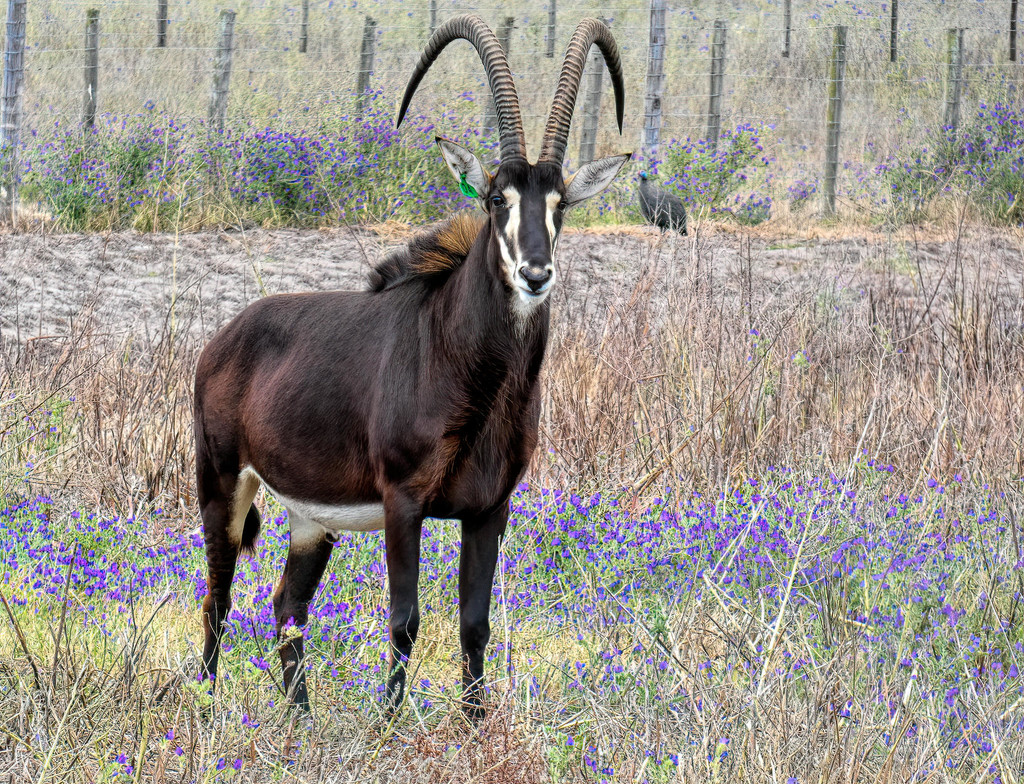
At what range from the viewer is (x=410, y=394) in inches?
143

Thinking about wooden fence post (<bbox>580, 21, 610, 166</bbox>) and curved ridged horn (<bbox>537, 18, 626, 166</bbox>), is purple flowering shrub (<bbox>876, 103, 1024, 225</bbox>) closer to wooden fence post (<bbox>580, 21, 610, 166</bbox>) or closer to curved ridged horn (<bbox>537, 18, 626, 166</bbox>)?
wooden fence post (<bbox>580, 21, 610, 166</bbox>)

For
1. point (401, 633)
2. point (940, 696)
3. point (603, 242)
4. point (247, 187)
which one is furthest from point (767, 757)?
point (247, 187)

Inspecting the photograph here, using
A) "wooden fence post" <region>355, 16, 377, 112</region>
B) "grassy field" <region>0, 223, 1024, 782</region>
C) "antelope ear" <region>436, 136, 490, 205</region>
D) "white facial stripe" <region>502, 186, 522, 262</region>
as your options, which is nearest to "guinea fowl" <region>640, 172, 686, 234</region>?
"wooden fence post" <region>355, 16, 377, 112</region>

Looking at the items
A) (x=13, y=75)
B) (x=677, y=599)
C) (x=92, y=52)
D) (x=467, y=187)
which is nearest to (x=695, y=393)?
(x=677, y=599)

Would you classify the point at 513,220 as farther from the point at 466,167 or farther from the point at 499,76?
the point at 499,76

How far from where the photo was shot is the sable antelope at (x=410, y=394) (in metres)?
3.55

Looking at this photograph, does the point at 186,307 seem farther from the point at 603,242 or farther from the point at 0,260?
the point at 603,242

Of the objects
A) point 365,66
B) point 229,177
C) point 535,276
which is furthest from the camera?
point 365,66

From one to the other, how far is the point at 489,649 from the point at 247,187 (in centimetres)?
856

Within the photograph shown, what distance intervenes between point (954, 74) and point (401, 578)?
14.7 m

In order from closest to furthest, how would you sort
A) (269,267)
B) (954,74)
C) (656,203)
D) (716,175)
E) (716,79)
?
(269,267), (656,203), (716,175), (716,79), (954,74)

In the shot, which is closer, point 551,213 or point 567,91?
point 551,213

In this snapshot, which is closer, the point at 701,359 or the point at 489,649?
the point at 489,649

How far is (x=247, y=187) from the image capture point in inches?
464
